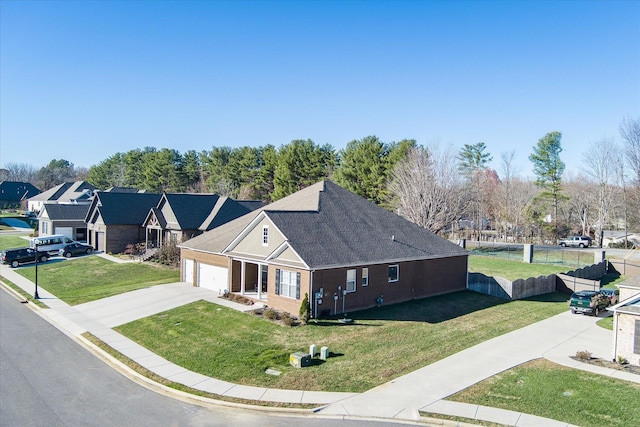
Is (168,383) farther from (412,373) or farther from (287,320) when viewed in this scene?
(412,373)

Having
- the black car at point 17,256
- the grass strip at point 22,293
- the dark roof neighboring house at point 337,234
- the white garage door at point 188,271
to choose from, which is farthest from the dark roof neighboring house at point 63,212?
the dark roof neighboring house at point 337,234

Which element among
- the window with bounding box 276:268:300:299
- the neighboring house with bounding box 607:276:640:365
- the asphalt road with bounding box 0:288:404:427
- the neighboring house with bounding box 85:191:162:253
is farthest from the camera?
the neighboring house with bounding box 85:191:162:253

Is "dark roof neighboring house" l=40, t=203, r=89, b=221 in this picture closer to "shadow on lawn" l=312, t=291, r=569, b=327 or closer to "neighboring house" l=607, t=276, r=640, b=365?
"shadow on lawn" l=312, t=291, r=569, b=327

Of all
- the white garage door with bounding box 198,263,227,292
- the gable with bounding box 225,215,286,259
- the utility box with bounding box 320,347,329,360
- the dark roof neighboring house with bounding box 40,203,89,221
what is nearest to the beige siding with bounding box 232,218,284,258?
the gable with bounding box 225,215,286,259

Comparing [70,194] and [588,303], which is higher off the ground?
[70,194]

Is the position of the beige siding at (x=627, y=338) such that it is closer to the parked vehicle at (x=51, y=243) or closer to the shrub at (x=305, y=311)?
the shrub at (x=305, y=311)

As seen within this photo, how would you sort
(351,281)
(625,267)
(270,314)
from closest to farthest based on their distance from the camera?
(270,314) < (351,281) < (625,267)

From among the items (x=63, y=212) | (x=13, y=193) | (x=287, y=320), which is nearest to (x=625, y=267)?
(x=287, y=320)
